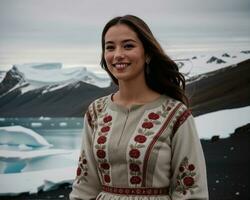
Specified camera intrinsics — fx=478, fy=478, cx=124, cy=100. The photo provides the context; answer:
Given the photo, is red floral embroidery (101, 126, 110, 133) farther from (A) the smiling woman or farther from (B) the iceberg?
(B) the iceberg

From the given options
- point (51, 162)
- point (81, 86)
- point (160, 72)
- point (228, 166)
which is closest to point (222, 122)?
point (228, 166)

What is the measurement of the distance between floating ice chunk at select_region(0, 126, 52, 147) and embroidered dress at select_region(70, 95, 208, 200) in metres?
1.48

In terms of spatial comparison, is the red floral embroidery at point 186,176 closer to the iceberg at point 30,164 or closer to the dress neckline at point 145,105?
the dress neckline at point 145,105

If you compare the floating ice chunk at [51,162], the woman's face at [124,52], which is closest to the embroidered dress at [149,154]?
the woman's face at [124,52]

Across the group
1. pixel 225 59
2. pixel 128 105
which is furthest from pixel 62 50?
pixel 128 105

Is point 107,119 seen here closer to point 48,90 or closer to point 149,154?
point 149,154

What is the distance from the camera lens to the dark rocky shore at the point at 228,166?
279 centimetres

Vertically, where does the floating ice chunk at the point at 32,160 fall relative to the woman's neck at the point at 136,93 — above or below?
below

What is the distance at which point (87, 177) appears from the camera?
1423mm

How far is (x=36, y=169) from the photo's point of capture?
9.31 ft

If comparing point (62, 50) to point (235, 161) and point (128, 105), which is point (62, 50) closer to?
point (235, 161)

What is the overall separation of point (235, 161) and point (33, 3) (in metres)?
1.53

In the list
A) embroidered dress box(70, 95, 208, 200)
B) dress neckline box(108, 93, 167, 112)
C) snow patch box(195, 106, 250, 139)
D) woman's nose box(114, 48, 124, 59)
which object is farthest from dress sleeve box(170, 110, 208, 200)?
snow patch box(195, 106, 250, 139)

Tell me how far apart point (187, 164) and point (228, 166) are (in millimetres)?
1604
